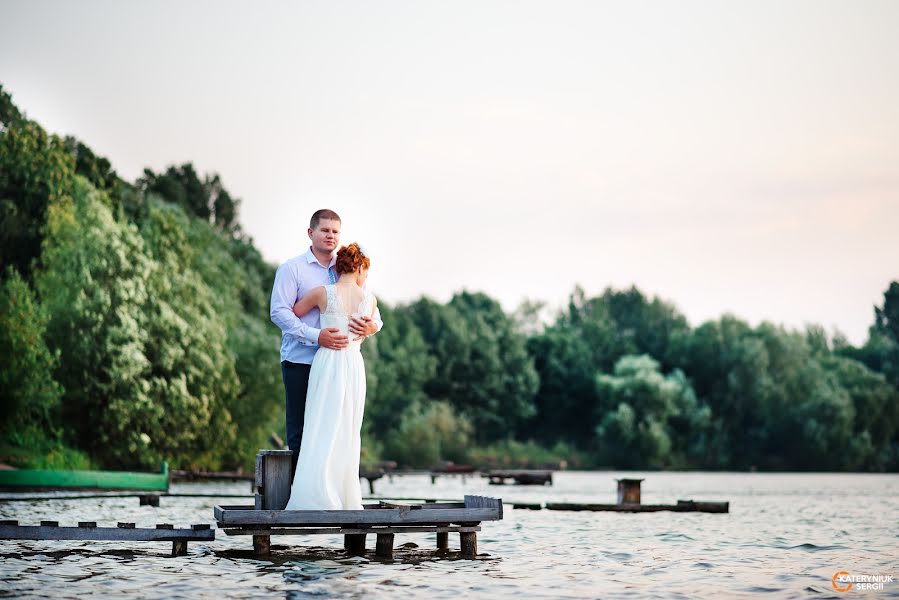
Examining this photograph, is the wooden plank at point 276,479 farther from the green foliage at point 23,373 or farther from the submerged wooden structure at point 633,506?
the green foliage at point 23,373

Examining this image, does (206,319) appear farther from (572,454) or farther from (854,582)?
(572,454)

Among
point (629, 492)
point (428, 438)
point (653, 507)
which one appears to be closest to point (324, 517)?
point (653, 507)

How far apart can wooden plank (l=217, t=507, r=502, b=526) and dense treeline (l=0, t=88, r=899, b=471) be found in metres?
28.2

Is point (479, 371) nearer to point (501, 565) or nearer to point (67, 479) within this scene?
point (67, 479)

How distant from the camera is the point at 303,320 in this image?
12.3 m

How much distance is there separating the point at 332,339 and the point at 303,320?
43cm

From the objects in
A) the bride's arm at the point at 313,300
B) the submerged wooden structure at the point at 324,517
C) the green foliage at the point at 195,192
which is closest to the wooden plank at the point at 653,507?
the submerged wooden structure at the point at 324,517

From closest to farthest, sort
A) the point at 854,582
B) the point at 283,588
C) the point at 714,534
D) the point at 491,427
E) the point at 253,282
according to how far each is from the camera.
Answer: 1. the point at 283,588
2. the point at 854,582
3. the point at 714,534
4. the point at 253,282
5. the point at 491,427

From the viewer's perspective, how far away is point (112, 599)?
9.97 meters

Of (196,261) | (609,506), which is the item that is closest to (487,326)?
(196,261)

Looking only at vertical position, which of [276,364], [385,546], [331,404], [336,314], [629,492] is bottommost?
[385,546]

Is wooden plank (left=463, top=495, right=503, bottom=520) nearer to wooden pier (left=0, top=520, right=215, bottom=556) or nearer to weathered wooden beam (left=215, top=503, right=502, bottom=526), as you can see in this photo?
weathered wooden beam (left=215, top=503, right=502, bottom=526)

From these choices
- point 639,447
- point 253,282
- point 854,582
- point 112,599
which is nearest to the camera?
point 112,599

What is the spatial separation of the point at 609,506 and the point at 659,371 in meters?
71.5
